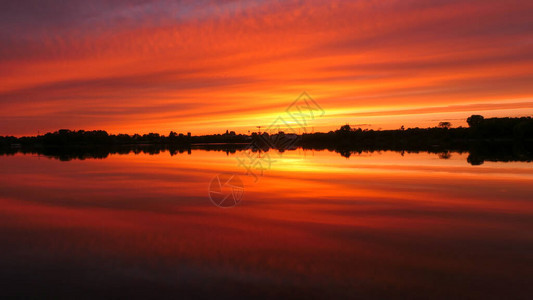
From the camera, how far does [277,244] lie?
966 cm

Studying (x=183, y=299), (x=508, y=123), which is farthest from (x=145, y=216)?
(x=508, y=123)

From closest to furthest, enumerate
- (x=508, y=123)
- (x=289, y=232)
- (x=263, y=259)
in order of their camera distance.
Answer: (x=263, y=259)
(x=289, y=232)
(x=508, y=123)

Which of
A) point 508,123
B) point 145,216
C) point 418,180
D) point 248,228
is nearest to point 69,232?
point 145,216

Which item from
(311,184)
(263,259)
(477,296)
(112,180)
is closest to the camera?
(477,296)

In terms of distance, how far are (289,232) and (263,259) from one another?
7.53 ft

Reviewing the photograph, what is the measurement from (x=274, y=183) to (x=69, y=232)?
11815 millimetres

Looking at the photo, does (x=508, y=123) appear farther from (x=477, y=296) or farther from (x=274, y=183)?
(x=477, y=296)

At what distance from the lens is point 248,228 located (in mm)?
11344

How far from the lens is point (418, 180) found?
21312 millimetres

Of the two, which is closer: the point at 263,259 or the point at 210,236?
the point at 263,259

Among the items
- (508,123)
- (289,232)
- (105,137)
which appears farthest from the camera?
(105,137)

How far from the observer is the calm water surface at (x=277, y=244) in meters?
7.19

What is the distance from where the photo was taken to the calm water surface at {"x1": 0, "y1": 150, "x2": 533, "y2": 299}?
23.6 feet

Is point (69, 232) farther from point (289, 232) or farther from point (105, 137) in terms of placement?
point (105, 137)
